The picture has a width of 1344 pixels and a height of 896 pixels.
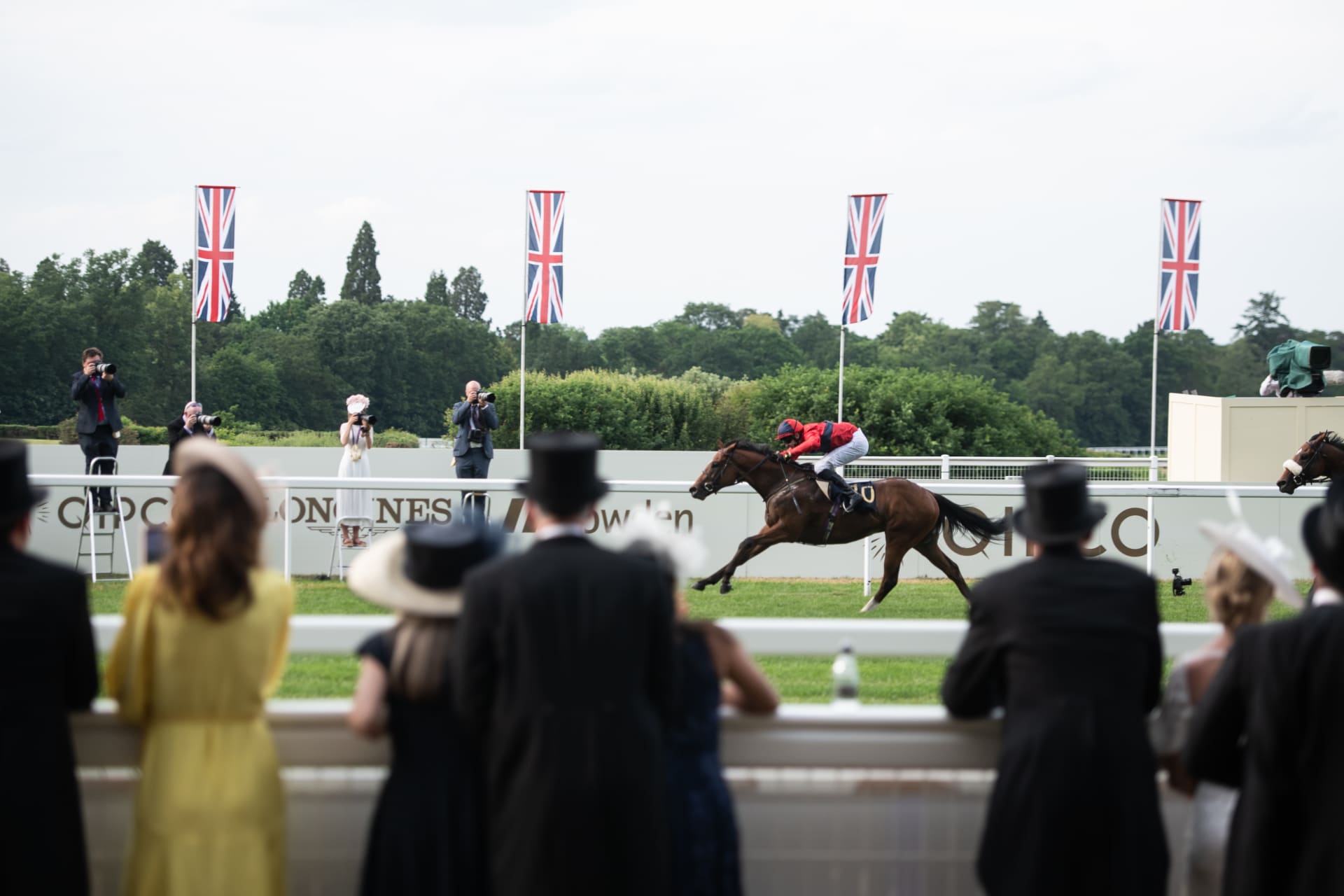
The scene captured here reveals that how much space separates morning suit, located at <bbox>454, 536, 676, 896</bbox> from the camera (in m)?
2.41

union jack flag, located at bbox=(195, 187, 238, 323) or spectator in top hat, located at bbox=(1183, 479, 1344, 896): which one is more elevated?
union jack flag, located at bbox=(195, 187, 238, 323)

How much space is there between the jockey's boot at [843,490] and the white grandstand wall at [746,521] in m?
0.75

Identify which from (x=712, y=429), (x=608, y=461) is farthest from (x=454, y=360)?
(x=608, y=461)

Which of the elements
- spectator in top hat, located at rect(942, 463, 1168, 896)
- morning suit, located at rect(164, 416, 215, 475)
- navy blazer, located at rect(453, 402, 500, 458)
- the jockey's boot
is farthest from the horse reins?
spectator in top hat, located at rect(942, 463, 1168, 896)

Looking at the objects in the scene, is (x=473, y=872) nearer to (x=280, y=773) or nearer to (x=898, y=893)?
(x=280, y=773)

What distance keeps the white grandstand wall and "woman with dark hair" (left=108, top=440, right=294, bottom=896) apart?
8248mm

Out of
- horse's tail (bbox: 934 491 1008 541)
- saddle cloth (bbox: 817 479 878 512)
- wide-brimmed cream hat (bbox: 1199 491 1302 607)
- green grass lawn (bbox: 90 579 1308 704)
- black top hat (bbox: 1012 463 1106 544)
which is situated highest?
black top hat (bbox: 1012 463 1106 544)

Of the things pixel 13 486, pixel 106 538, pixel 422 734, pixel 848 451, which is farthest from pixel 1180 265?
pixel 13 486

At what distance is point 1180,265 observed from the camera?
847 inches

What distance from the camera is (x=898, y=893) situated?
291 cm

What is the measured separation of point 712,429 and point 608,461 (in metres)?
11.7

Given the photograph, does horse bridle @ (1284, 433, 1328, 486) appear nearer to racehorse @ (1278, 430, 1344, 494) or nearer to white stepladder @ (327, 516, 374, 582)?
racehorse @ (1278, 430, 1344, 494)

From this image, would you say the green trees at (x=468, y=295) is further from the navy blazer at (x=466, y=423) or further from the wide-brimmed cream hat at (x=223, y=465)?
the wide-brimmed cream hat at (x=223, y=465)

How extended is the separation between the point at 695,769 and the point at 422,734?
559 mm
